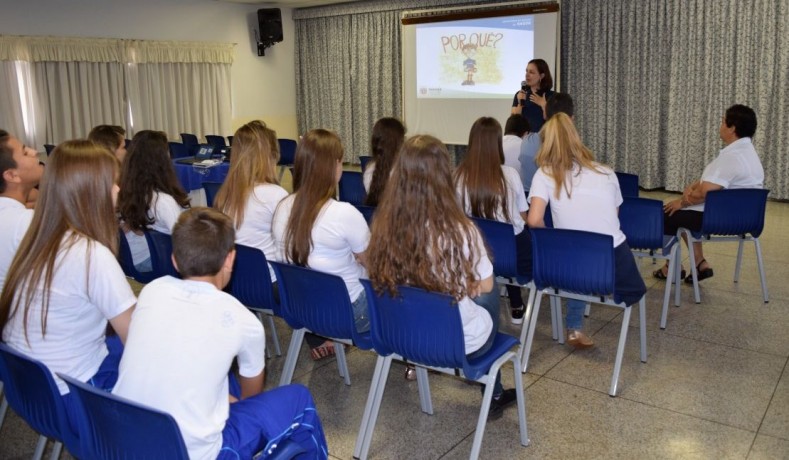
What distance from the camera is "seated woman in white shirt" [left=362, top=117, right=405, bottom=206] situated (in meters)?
4.04

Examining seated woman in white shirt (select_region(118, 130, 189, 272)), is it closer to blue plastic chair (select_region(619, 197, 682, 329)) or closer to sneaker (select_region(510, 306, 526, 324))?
sneaker (select_region(510, 306, 526, 324))

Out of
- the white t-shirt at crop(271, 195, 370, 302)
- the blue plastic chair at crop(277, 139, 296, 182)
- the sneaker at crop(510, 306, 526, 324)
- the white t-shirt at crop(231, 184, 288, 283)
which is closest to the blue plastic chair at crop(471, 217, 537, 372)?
the sneaker at crop(510, 306, 526, 324)

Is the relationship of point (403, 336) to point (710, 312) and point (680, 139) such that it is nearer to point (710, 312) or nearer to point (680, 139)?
point (710, 312)

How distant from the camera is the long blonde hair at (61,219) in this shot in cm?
197

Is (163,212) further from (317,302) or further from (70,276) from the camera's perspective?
(70,276)

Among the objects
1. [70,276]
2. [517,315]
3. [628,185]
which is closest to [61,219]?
[70,276]

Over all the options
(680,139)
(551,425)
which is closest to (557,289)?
(551,425)

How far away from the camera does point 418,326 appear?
2.41m

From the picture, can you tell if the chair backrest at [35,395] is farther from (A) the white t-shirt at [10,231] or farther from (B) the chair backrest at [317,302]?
(B) the chair backrest at [317,302]

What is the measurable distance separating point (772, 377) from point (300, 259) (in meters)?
2.28

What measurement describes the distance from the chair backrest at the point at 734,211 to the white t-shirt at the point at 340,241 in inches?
93.4

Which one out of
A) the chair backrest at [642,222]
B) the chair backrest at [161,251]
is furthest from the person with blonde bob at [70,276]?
the chair backrest at [642,222]

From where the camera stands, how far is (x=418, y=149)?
2377 mm

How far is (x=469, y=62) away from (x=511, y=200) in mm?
6379
